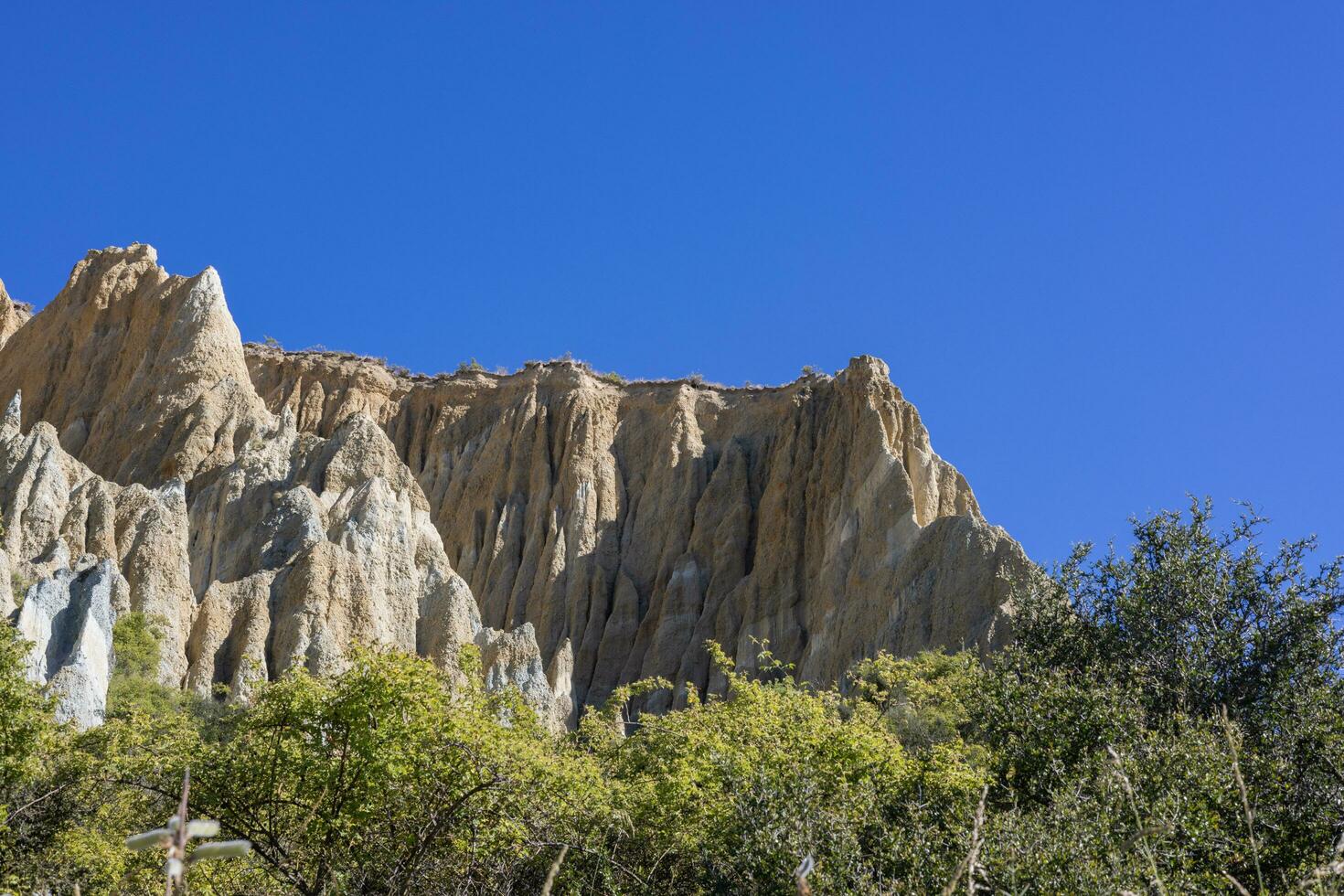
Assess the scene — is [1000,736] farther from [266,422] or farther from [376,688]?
[266,422]

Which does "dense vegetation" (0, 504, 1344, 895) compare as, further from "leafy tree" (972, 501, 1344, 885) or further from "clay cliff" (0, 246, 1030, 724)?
"clay cliff" (0, 246, 1030, 724)

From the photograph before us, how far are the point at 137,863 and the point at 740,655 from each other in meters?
42.7

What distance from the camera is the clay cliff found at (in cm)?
4644

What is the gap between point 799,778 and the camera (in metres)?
16.0

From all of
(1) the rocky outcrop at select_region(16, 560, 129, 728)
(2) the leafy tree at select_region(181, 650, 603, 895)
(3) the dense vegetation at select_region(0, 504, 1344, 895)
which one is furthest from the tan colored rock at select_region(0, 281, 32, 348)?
(2) the leafy tree at select_region(181, 650, 603, 895)

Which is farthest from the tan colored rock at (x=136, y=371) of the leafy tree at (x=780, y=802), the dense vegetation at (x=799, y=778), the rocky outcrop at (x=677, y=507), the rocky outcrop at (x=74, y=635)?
the leafy tree at (x=780, y=802)

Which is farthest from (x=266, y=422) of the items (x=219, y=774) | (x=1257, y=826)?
(x=1257, y=826)

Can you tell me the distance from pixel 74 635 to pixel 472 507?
127 ft

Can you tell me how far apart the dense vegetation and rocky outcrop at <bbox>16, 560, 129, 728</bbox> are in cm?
983

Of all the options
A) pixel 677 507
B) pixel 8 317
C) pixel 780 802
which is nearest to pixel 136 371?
pixel 8 317

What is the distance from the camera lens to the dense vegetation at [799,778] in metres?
13.4

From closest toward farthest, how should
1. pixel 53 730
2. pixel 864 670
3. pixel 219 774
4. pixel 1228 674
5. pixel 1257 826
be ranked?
pixel 1257 826 → pixel 219 774 → pixel 1228 674 → pixel 53 730 → pixel 864 670

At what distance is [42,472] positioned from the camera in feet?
156

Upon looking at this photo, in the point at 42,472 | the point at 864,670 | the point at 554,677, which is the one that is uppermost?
the point at 42,472
